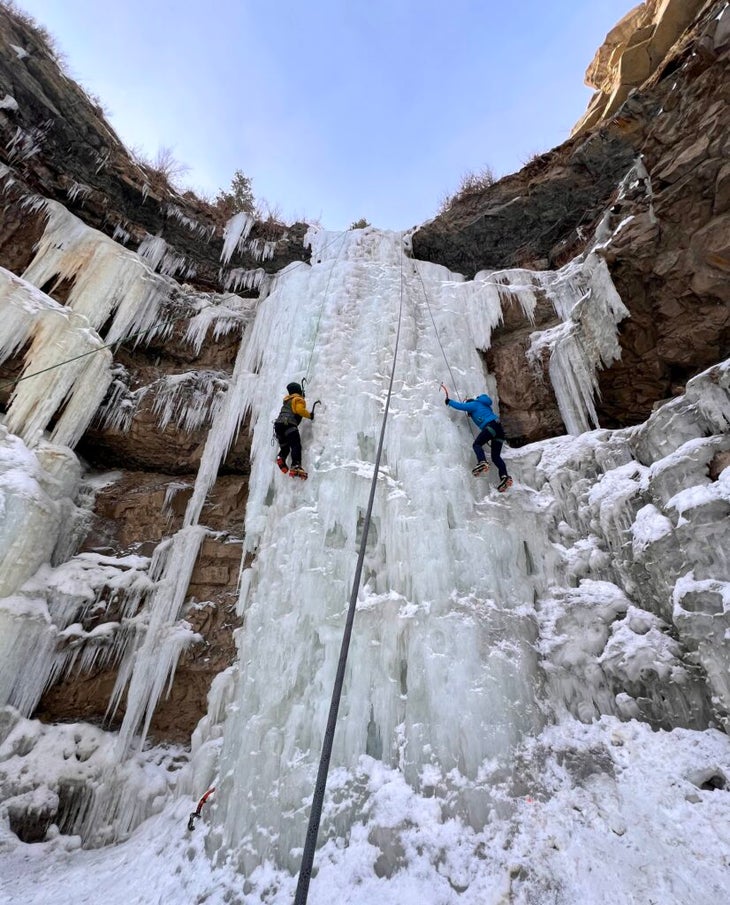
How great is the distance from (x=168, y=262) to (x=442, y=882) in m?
9.93

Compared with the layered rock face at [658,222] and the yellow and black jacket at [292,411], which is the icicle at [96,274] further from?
the layered rock face at [658,222]

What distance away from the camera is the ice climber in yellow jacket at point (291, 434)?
525 cm

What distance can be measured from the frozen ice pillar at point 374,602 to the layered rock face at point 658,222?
65.3 inches

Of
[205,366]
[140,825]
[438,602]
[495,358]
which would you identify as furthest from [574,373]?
[140,825]

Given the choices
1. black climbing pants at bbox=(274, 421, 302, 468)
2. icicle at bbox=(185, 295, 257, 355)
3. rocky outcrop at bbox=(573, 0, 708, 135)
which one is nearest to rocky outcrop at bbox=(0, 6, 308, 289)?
icicle at bbox=(185, 295, 257, 355)

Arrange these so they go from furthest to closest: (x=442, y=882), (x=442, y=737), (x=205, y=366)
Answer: (x=205, y=366) → (x=442, y=737) → (x=442, y=882)

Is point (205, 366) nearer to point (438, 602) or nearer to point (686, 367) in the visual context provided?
point (438, 602)

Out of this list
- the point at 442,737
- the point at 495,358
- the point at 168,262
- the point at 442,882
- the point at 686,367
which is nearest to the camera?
the point at 442,882

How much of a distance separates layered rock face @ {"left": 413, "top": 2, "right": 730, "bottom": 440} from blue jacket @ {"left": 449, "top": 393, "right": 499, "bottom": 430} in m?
1.10

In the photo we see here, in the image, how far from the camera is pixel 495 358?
22.5 ft

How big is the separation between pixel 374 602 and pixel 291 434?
7.10 ft

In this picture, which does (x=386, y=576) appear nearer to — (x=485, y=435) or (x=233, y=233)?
(x=485, y=435)

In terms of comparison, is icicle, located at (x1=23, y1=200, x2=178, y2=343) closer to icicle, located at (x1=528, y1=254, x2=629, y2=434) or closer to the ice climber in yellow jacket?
the ice climber in yellow jacket

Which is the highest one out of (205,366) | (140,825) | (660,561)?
(205,366)
